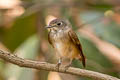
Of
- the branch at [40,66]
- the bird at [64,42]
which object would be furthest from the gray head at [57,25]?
the branch at [40,66]

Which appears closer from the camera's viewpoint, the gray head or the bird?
the bird

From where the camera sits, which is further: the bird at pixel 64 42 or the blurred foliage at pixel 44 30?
the blurred foliage at pixel 44 30

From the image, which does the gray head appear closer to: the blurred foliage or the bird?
the bird

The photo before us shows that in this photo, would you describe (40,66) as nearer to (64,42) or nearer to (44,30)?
(64,42)

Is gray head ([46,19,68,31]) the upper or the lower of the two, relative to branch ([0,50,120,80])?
upper

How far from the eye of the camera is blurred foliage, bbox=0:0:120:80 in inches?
192

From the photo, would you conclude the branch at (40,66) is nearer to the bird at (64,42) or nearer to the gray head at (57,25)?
the bird at (64,42)

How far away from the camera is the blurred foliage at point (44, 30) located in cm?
487

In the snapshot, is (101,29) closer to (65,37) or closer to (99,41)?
(99,41)

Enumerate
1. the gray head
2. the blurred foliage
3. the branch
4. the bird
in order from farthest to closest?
the blurred foliage < the gray head < the bird < the branch

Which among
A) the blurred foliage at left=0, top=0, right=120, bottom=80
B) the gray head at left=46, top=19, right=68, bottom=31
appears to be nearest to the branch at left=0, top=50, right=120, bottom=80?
the gray head at left=46, top=19, right=68, bottom=31

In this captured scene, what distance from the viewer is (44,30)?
5098 millimetres

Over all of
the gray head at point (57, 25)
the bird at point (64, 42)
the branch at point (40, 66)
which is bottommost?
the branch at point (40, 66)

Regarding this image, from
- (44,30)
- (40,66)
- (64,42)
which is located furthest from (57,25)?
(44,30)
